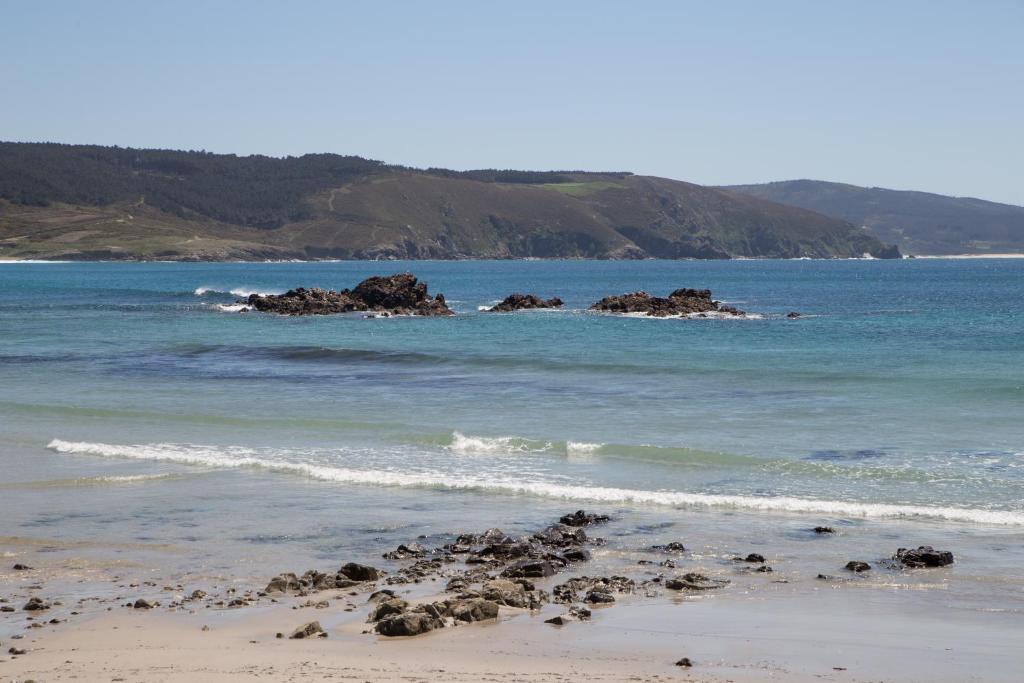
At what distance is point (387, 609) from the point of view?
1140 centimetres

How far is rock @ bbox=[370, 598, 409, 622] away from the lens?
11.3 metres

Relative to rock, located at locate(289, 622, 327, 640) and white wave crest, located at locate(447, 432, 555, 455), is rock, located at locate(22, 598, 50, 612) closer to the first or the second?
rock, located at locate(289, 622, 327, 640)

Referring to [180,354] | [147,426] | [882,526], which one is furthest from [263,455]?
[180,354]

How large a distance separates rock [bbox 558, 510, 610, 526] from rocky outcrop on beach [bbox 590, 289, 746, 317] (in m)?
46.8

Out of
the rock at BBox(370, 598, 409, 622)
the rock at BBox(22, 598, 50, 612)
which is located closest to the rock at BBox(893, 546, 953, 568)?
the rock at BBox(370, 598, 409, 622)

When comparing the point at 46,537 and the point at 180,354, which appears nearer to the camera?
the point at 46,537

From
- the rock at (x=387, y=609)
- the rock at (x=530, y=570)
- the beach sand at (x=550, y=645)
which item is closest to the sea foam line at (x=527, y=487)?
the rock at (x=530, y=570)

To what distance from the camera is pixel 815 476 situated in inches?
747

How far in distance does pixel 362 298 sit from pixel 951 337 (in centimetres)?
3617

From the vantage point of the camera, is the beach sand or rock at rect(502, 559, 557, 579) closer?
the beach sand

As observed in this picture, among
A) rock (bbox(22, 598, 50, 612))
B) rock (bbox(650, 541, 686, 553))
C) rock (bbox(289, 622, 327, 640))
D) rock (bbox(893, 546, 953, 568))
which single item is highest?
rock (bbox(893, 546, 953, 568))

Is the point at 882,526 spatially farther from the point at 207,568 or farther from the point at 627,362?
the point at 627,362

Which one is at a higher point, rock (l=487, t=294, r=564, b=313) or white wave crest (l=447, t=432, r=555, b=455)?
rock (l=487, t=294, r=564, b=313)

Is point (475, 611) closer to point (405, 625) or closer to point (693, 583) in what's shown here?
point (405, 625)
